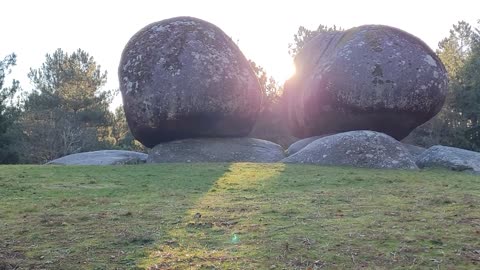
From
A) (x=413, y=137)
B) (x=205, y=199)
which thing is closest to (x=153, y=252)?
(x=205, y=199)

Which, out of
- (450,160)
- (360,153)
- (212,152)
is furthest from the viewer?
(212,152)

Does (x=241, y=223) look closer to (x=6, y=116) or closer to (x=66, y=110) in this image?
(x=6, y=116)

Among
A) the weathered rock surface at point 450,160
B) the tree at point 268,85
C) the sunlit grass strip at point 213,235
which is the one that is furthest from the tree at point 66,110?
the sunlit grass strip at point 213,235

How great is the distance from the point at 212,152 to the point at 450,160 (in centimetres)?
820

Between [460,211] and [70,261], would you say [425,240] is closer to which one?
[460,211]

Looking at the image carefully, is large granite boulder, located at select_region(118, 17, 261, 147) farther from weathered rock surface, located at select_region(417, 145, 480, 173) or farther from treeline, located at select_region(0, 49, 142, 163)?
treeline, located at select_region(0, 49, 142, 163)

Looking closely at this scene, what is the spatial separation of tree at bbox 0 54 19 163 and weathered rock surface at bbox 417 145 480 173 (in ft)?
77.4

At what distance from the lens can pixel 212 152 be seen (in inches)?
808

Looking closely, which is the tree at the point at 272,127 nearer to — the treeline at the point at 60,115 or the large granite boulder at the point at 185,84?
the large granite boulder at the point at 185,84

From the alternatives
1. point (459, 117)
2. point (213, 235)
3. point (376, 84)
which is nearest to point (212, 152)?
point (376, 84)

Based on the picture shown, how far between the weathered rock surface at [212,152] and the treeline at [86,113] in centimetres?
876

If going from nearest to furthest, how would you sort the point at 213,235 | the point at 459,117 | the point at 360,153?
the point at 213,235, the point at 360,153, the point at 459,117

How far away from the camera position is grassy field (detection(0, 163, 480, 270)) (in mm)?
6078

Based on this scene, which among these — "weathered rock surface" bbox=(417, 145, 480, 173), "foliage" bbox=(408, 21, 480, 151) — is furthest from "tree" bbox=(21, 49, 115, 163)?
"weathered rock surface" bbox=(417, 145, 480, 173)
